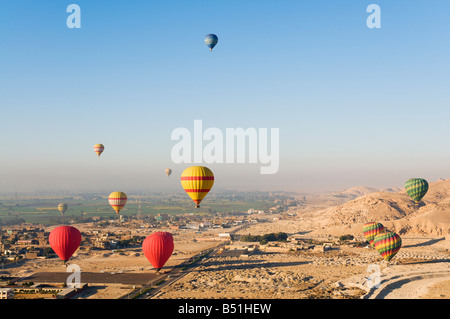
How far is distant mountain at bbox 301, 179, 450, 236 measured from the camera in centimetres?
8456

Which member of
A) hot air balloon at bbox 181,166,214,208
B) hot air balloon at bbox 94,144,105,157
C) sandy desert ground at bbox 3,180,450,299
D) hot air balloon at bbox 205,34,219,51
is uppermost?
hot air balloon at bbox 205,34,219,51

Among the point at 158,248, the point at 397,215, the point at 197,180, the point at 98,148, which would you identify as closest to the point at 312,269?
the point at 197,180

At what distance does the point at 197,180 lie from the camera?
40.6 meters

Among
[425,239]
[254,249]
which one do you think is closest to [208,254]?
[254,249]

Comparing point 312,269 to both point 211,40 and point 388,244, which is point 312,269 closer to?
point 388,244

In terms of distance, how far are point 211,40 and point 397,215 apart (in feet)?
249

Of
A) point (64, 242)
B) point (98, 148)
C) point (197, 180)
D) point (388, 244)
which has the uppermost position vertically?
point (98, 148)

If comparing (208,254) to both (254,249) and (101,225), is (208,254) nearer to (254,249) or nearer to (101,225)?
(254,249)

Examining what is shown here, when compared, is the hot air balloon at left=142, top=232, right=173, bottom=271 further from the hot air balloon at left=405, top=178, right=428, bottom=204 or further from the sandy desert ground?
the hot air balloon at left=405, top=178, right=428, bottom=204

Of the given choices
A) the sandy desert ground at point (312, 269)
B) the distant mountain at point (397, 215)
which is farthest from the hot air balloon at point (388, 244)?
the distant mountain at point (397, 215)

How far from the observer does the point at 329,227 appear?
104500mm

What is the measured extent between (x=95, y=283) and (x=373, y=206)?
8614 centimetres

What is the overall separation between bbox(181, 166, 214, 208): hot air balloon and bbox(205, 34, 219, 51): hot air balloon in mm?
19199

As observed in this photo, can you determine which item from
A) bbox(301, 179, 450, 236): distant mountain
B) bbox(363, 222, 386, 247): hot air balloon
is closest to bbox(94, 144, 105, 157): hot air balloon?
bbox(363, 222, 386, 247): hot air balloon
